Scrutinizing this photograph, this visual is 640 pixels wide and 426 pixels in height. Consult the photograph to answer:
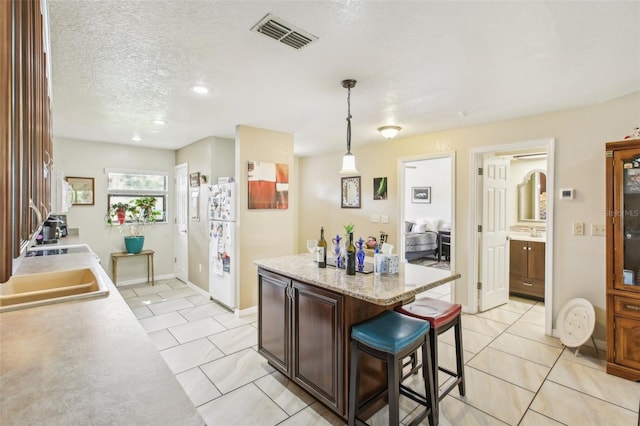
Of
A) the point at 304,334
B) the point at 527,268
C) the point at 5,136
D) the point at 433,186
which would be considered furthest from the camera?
the point at 433,186

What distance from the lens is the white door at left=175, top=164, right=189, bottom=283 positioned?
5.35m

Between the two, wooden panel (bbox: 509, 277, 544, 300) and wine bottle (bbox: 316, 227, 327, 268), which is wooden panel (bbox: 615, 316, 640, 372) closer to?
wooden panel (bbox: 509, 277, 544, 300)

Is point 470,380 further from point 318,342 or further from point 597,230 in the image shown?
point 597,230

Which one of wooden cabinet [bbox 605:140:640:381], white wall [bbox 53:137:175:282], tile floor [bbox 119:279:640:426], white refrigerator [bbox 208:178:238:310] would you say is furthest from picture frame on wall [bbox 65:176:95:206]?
wooden cabinet [bbox 605:140:640:381]

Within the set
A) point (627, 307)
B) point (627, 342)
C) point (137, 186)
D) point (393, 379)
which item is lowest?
point (627, 342)

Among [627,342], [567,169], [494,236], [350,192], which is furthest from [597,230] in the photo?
[350,192]

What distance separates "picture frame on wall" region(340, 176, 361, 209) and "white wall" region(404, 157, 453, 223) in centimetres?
237

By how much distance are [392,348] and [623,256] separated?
2.40 metres

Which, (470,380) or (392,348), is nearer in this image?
(392,348)

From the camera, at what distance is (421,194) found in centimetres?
802

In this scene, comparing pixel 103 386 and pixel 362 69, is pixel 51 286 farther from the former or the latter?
pixel 362 69

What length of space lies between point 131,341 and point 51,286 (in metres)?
1.55

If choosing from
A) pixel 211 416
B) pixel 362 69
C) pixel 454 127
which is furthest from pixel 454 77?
pixel 211 416

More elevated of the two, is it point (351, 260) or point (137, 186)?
point (137, 186)
